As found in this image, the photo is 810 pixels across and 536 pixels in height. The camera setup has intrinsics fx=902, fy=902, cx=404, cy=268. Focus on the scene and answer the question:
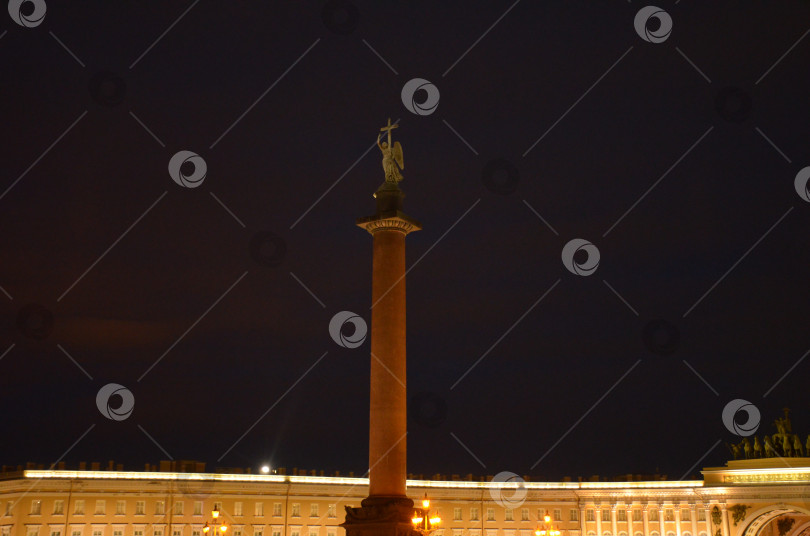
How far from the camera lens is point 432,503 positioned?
88.2 metres

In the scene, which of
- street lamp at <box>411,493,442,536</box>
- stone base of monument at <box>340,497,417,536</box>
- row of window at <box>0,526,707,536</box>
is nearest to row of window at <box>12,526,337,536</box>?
row of window at <box>0,526,707,536</box>

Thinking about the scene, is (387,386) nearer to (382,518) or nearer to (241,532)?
(382,518)

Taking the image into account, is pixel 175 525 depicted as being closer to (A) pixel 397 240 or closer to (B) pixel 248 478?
(B) pixel 248 478

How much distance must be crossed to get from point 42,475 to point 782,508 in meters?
66.1

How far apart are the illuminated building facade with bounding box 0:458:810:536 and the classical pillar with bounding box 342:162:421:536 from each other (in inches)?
1556

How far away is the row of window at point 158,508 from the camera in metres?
76.1

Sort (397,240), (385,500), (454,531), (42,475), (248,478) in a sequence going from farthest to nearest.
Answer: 1. (454,531)
2. (248,478)
3. (42,475)
4. (397,240)
5. (385,500)

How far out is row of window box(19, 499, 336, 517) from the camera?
76.1 meters

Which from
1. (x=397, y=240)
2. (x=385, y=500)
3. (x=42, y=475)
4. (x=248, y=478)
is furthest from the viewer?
(x=248, y=478)

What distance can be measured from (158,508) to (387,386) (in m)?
45.7

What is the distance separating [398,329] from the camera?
43.2 meters

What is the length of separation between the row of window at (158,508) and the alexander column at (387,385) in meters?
39.7

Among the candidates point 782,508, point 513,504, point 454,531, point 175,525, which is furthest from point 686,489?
point 175,525

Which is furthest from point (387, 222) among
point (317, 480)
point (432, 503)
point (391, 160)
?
point (432, 503)
